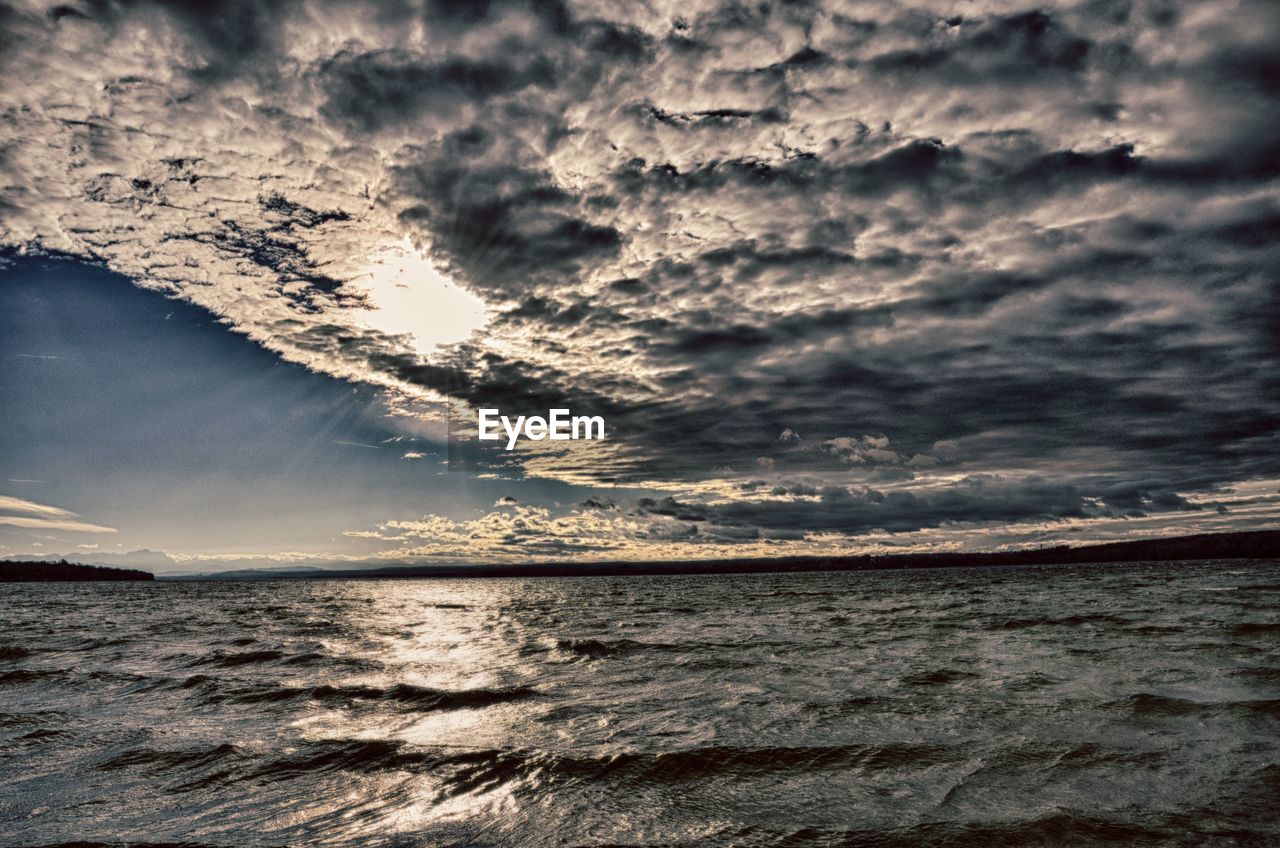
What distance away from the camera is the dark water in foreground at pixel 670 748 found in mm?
7160

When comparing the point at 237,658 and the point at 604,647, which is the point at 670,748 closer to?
the point at 604,647

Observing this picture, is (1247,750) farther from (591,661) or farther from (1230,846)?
(591,661)

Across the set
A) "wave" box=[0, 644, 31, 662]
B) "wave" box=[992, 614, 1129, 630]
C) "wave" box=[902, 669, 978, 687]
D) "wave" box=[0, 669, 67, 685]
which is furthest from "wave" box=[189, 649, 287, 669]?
"wave" box=[992, 614, 1129, 630]

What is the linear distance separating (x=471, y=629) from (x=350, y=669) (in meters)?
17.7

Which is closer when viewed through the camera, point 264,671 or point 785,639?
point 264,671

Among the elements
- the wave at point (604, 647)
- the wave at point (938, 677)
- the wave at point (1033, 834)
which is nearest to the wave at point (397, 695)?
the wave at point (604, 647)

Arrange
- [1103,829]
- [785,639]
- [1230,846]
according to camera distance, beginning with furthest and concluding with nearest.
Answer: [785,639], [1103,829], [1230,846]

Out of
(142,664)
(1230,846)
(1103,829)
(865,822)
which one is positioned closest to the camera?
(1230,846)

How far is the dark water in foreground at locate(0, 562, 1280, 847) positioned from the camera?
716 cm

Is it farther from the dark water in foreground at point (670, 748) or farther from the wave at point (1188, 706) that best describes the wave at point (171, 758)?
the wave at point (1188, 706)

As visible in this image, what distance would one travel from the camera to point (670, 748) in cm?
1014

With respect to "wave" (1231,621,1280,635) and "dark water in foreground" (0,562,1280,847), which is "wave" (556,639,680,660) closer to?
"dark water in foreground" (0,562,1280,847)

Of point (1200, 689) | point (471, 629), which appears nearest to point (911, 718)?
point (1200, 689)

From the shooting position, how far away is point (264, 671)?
64.9 ft
